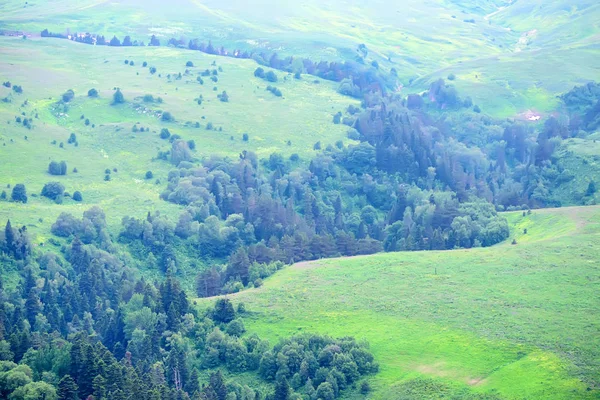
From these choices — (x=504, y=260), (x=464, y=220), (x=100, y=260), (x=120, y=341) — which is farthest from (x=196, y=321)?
(x=464, y=220)

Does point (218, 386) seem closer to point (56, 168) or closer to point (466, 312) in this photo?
point (466, 312)

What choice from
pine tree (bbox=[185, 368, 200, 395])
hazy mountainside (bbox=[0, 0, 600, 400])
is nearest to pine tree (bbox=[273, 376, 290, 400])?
hazy mountainside (bbox=[0, 0, 600, 400])

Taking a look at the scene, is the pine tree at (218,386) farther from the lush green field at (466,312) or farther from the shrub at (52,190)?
the shrub at (52,190)

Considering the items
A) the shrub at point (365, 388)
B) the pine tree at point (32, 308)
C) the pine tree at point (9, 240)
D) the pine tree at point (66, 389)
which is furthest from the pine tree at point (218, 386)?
the pine tree at point (9, 240)

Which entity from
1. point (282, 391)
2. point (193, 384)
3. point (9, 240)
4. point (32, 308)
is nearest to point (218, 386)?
point (193, 384)

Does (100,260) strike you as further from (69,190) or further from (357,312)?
(357,312)

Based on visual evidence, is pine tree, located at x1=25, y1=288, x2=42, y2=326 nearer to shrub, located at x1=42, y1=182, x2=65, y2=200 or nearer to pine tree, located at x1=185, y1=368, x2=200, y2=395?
pine tree, located at x1=185, y1=368, x2=200, y2=395
